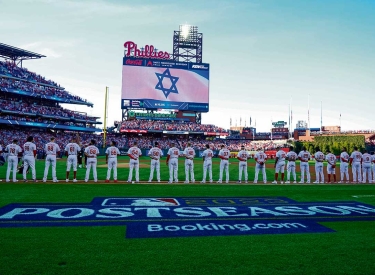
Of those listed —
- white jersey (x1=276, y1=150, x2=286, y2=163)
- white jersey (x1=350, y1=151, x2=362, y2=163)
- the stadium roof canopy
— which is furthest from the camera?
the stadium roof canopy

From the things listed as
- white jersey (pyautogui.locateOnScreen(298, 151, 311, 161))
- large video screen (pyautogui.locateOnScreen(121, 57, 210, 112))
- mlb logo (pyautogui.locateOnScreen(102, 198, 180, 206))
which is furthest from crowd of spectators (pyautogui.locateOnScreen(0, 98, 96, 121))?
mlb logo (pyautogui.locateOnScreen(102, 198, 180, 206))

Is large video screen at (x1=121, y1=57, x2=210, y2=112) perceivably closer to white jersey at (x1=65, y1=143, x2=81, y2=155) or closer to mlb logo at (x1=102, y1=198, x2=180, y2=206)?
white jersey at (x1=65, y1=143, x2=81, y2=155)

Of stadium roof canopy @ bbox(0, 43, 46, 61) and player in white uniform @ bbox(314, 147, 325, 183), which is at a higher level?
stadium roof canopy @ bbox(0, 43, 46, 61)

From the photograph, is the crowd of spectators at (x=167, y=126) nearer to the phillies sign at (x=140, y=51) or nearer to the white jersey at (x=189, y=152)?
the phillies sign at (x=140, y=51)

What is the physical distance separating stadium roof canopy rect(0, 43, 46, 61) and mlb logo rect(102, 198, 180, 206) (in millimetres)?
49687

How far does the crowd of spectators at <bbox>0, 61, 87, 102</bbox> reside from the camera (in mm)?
47594

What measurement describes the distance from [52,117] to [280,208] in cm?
4973

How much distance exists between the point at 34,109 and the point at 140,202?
1840 inches

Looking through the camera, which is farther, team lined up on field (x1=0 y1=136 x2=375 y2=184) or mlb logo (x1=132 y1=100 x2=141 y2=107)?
mlb logo (x1=132 y1=100 x2=141 y2=107)

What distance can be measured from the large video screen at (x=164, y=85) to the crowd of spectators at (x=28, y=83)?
1217 cm

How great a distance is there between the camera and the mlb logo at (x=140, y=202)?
8883 mm

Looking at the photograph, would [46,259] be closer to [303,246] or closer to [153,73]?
[303,246]

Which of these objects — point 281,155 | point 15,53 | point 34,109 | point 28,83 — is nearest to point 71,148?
point 281,155

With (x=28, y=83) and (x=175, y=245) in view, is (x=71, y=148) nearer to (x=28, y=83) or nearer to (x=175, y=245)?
(x=175, y=245)
